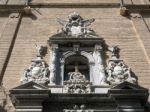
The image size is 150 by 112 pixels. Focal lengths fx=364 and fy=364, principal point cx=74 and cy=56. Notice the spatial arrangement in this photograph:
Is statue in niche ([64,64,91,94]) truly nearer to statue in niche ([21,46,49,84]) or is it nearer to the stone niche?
the stone niche

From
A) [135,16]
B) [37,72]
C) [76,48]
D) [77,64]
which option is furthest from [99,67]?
[135,16]

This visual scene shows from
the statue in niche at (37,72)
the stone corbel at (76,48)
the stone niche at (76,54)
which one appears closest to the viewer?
the statue in niche at (37,72)

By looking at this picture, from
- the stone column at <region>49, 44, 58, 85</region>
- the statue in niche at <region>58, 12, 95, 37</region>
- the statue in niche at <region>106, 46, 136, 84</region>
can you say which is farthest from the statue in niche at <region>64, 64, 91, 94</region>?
the statue in niche at <region>58, 12, 95, 37</region>

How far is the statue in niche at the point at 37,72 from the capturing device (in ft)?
44.2

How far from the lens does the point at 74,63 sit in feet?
49.1

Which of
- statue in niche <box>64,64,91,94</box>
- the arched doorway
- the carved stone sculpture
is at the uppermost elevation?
the arched doorway

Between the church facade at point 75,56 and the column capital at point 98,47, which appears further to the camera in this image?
the column capital at point 98,47

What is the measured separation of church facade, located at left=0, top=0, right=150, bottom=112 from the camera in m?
12.3

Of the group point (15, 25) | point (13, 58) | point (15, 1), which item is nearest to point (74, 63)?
point (13, 58)

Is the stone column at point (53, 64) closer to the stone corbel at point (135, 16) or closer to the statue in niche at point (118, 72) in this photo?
the statue in niche at point (118, 72)

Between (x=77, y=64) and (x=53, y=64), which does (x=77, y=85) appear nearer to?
(x=53, y=64)

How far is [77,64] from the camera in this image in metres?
14.9

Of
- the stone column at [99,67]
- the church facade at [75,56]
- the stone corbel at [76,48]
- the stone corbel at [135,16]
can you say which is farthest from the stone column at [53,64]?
the stone corbel at [135,16]

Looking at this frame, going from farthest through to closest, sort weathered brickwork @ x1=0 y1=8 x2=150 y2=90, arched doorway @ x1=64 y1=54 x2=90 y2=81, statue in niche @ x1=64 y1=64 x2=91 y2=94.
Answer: arched doorway @ x1=64 y1=54 x2=90 y2=81
weathered brickwork @ x1=0 y1=8 x2=150 y2=90
statue in niche @ x1=64 y1=64 x2=91 y2=94
